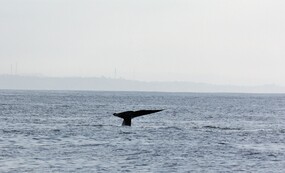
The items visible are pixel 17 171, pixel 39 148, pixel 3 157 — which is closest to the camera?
pixel 17 171

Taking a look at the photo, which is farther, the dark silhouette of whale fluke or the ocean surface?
the dark silhouette of whale fluke

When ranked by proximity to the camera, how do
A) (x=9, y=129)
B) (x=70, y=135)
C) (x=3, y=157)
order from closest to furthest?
1. (x=3, y=157)
2. (x=70, y=135)
3. (x=9, y=129)

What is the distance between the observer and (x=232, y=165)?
A: 38.7 metres

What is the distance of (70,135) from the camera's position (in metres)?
56.5

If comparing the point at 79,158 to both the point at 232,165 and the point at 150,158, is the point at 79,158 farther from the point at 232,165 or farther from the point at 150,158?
the point at 232,165

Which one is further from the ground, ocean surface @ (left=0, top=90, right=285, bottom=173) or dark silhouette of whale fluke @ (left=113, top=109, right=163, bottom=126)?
dark silhouette of whale fluke @ (left=113, top=109, right=163, bottom=126)

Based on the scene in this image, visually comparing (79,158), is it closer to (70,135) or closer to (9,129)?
(70,135)

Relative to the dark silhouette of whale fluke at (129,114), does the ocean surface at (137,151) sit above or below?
below

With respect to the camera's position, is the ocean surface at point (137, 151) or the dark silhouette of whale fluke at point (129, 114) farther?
the dark silhouette of whale fluke at point (129, 114)

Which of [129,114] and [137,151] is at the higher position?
[129,114]

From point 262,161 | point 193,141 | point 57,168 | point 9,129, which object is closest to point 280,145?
point 193,141

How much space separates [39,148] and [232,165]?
48.3 feet

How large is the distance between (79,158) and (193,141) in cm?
1578

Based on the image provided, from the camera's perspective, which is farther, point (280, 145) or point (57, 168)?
point (280, 145)
